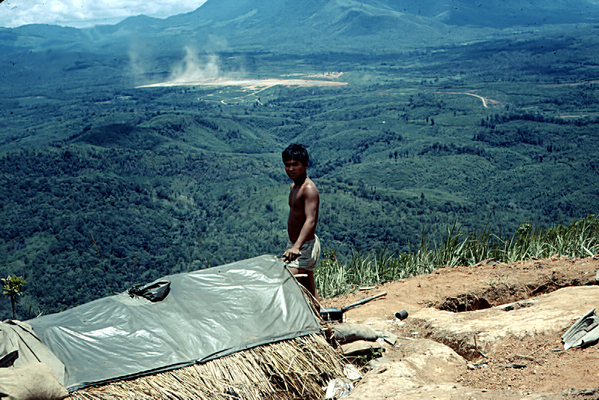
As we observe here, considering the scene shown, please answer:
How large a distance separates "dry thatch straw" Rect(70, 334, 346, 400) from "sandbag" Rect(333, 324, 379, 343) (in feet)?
1.06

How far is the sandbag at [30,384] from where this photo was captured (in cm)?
269

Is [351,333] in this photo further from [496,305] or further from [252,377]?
[496,305]

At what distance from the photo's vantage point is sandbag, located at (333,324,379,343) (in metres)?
4.12

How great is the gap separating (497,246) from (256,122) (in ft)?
294

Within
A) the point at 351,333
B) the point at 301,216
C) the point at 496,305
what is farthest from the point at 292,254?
the point at 496,305

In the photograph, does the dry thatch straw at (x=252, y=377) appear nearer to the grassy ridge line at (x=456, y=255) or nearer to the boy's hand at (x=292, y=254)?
the boy's hand at (x=292, y=254)

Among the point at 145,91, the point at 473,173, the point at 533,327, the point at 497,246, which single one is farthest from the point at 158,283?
the point at 145,91

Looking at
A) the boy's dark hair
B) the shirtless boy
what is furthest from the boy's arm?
the boy's dark hair

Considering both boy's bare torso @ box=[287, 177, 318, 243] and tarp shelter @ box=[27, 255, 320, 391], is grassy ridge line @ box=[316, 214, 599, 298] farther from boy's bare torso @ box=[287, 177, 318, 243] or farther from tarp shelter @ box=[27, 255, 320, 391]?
tarp shelter @ box=[27, 255, 320, 391]

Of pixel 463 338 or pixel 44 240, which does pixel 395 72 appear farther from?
pixel 463 338

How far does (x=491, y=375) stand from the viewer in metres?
3.57

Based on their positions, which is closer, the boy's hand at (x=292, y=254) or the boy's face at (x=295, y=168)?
the boy's hand at (x=292, y=254)

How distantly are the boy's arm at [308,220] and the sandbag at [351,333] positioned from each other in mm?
750

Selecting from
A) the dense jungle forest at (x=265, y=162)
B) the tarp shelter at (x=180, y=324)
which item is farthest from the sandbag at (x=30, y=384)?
the dense jungle forest at (x=265, y=162)
